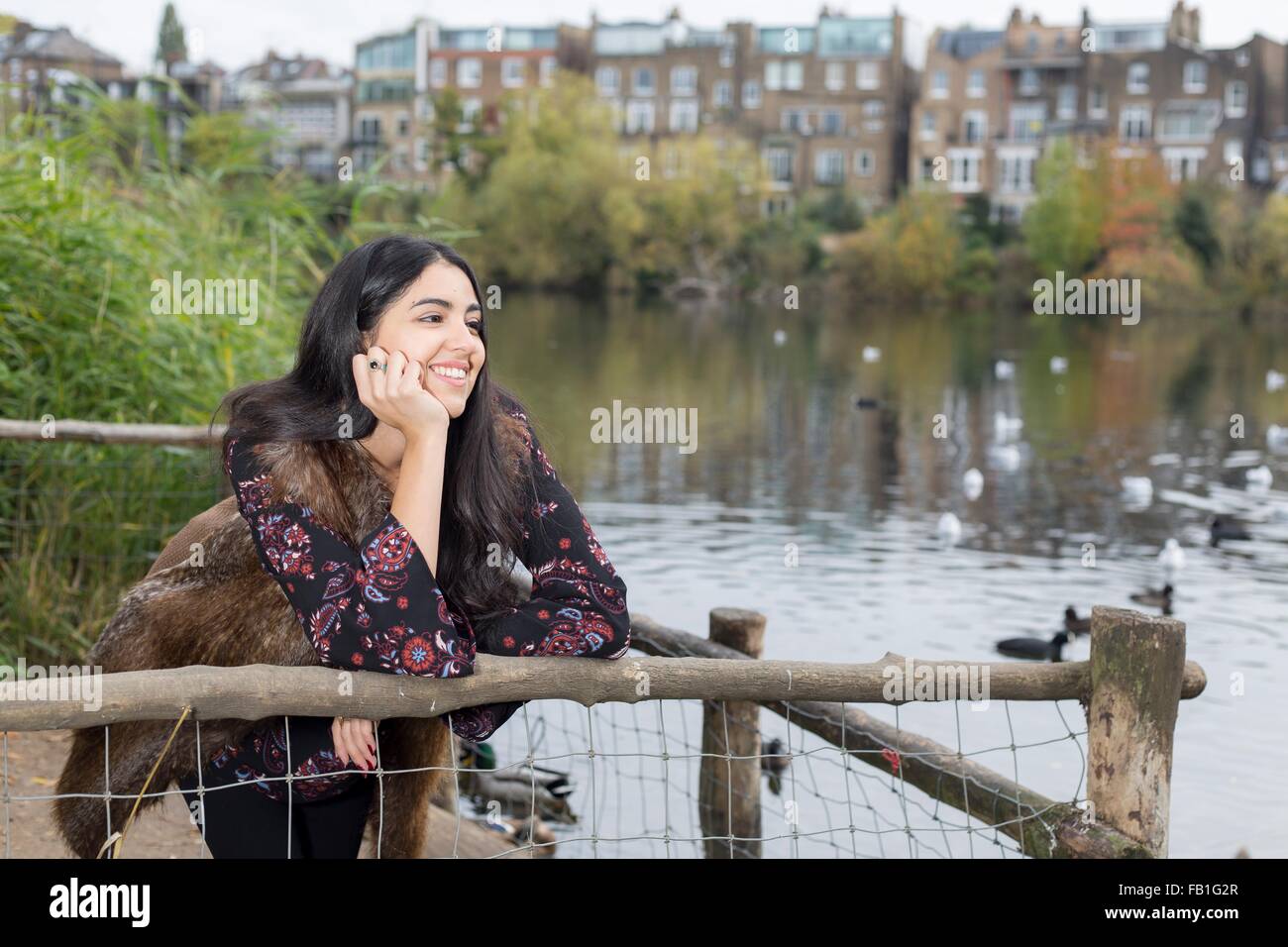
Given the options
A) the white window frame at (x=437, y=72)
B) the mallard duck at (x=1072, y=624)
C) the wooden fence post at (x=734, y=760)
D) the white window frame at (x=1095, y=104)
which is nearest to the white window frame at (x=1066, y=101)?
the white window frame at (x=1095, y=104)

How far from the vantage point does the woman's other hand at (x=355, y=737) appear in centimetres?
335

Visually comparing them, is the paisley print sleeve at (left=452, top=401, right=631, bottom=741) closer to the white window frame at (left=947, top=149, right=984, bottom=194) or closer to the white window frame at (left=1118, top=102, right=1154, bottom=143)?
the white window frame at (left=947, top=149, right=984, bottom=194)

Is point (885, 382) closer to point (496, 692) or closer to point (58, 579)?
point (58, 579)

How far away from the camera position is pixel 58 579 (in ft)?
24.2

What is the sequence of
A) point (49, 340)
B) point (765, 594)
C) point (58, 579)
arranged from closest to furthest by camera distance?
point (58, 579) < point (49, 340) < point (765, 594)

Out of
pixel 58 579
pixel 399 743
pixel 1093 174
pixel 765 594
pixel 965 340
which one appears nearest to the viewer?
pixel 399 743

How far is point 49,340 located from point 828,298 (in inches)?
2404

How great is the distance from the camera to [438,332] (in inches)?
136

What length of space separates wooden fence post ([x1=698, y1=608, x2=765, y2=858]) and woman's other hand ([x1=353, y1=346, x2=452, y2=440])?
292 centimetres

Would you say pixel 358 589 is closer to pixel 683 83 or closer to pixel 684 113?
pixel 684 113

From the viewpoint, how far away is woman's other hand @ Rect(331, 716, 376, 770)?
3348 millimetres

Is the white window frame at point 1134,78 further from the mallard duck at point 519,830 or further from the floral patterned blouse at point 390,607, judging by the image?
the floral patterned blouse at point 390,607

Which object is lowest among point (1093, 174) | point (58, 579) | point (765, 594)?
point (765, 594)
